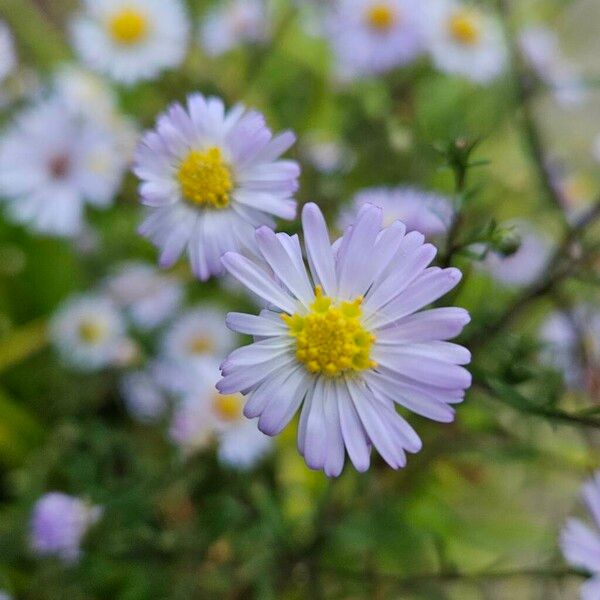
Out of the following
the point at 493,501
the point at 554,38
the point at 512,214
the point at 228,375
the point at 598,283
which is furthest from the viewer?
the point at 554,38

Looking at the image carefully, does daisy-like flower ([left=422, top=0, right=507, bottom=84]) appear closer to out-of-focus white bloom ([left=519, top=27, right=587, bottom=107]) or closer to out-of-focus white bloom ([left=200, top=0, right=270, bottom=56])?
out-of-focus white bloom ([left=519, top=27, right=587, bottom=107])

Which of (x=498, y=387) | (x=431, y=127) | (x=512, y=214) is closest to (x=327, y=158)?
(x=431, y=127)

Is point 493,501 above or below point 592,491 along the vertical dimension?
above

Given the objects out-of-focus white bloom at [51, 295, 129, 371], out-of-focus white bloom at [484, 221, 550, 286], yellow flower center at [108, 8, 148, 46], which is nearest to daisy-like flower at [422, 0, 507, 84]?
out-of-focus white bloom at [484, 221, 550, 286]

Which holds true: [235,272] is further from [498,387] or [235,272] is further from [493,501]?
[493,501]

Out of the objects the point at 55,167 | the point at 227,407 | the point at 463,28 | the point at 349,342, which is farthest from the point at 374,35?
the point at 349,342

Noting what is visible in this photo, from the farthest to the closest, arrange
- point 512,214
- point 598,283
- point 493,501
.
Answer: point 512,214 → point 493,501 → point 598,283

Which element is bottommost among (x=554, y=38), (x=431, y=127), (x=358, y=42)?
(x=431, y=127)
